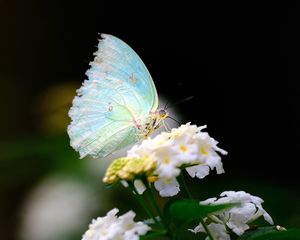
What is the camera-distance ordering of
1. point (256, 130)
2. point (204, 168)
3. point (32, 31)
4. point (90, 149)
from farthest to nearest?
point (32, 31)
point (256, 130)
point (90, 149)
point (204, 168)

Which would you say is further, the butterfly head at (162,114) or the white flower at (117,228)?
the butterfly head at (162,114)

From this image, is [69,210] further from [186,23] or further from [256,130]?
[186,23]

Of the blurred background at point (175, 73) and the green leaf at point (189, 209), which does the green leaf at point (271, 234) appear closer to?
the green leaf at point (189, 209)

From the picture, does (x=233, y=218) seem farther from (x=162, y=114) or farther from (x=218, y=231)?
(x=162, y=114)

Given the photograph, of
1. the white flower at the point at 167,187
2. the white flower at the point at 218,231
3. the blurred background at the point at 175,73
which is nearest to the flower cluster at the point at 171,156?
the white flower at the point at 167,187

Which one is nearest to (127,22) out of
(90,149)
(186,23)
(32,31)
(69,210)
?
(186,23)

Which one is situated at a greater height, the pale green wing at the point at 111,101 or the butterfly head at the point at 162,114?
the pale green wing at the point at 111,101
